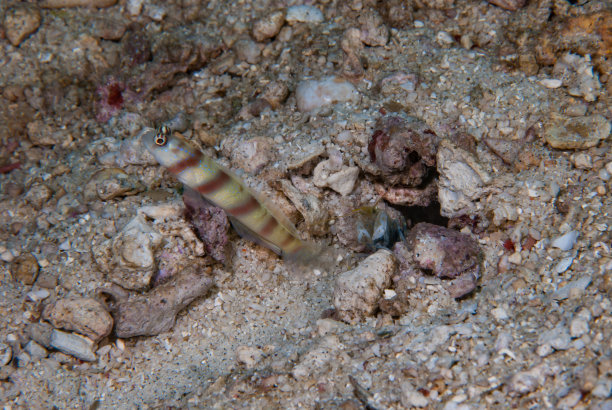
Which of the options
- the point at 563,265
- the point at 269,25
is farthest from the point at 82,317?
the point at 563,265

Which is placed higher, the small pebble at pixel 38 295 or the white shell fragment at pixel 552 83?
the white shell fragment at pixel 552 83

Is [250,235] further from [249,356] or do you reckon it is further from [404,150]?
[404,150]

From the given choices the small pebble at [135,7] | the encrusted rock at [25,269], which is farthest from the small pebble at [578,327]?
the small pebble at [135,7]

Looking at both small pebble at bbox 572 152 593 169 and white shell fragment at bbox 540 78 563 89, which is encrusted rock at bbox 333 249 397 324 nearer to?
small pebble at bbox 572 152 593 169

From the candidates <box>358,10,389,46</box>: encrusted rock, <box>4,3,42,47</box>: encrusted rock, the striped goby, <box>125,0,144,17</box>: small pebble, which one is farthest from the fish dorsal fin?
<box>4,3,42,47</box>: encrusted rock

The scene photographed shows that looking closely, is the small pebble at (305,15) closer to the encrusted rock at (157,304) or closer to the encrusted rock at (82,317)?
the encrusted rock at (157,304)

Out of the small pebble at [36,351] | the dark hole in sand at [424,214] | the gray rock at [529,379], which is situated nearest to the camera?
the gray rock at [529,379]
